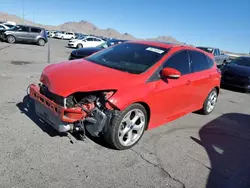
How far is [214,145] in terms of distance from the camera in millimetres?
4387

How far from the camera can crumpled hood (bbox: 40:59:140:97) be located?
339cm

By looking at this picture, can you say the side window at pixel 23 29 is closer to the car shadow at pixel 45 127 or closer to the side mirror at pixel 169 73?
the car shadow at pixel 45 127

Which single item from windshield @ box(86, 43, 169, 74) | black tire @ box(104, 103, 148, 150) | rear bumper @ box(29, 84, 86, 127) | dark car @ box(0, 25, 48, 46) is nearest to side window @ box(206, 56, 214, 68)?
windshield @ box(86, 43, 169, 74)

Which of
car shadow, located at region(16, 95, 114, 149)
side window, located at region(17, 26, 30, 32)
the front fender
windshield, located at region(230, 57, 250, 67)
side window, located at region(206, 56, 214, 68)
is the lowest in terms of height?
car shadow, located at region(16, 95, 114, 149)

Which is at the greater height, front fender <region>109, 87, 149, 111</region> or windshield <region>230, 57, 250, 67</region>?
windshield <region>230, 57, 250, 67</region>

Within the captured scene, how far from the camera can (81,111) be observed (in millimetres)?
3324

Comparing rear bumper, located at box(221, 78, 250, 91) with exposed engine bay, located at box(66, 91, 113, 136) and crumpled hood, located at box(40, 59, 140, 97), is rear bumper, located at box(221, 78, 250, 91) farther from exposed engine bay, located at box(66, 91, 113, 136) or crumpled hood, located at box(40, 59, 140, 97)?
exposed engine bay, located at box(66, 91, 113, 136)

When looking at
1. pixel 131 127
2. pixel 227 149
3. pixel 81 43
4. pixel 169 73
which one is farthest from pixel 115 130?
pixel 81 43

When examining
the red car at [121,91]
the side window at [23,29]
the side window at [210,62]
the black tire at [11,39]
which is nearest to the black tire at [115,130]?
the red car at [121,91]

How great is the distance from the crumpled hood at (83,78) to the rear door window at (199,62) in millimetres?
1845


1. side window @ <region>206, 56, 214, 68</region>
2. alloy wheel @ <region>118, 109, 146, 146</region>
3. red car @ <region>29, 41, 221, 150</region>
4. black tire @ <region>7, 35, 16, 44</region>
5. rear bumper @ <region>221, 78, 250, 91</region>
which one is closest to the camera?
red car @ <region>29, 41, 221, 150</region>

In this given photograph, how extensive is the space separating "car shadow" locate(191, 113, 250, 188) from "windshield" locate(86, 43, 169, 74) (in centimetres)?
177

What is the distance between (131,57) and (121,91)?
1.27m

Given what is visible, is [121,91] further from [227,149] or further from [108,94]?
[227,149]
